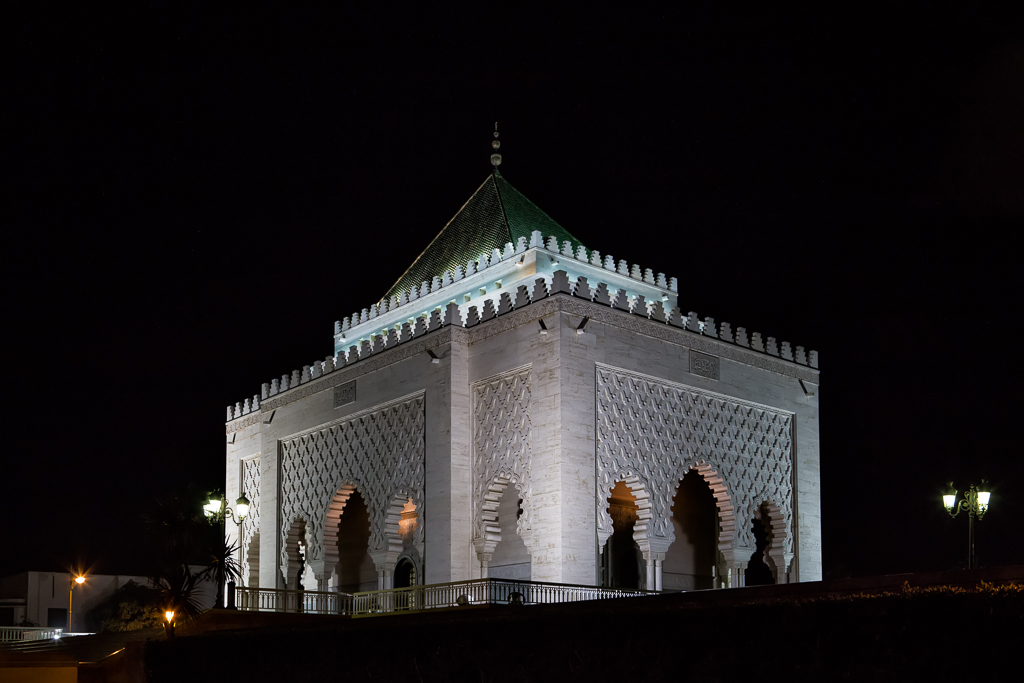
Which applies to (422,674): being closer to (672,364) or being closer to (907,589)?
(907,589)

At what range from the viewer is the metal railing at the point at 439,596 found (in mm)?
14492

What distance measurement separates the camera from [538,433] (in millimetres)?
15984

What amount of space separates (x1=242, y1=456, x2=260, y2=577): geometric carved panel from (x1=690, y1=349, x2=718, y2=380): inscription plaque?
366 inches

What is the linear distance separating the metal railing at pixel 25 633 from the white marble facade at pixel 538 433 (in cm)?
372

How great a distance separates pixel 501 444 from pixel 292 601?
176 inches

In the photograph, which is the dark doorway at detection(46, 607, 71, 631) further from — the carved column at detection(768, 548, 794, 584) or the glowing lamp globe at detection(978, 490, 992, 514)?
the glowing lamp globe at detection(978, 490, 992, 514)

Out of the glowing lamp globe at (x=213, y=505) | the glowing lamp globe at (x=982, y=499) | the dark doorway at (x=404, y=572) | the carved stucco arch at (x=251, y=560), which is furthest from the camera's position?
the carved stucco arch at (x=251, y=560)

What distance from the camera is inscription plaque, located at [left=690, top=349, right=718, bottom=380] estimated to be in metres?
17.9

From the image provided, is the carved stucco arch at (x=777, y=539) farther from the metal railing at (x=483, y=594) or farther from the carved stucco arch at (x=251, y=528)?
the carved stucco arch at (x=251, y=528)

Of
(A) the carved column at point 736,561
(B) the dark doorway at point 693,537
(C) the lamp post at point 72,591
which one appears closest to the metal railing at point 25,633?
(C) the lamp post at point 72,591

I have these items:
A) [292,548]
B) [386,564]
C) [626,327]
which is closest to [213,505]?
[386,564]

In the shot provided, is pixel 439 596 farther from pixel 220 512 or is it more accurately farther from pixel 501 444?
pixel 220 512

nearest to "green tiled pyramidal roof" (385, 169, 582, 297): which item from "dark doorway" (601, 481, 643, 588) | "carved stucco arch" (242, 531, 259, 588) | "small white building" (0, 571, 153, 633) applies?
"dark doorway" (601, 481, 643, 588)

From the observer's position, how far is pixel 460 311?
18.4 m
